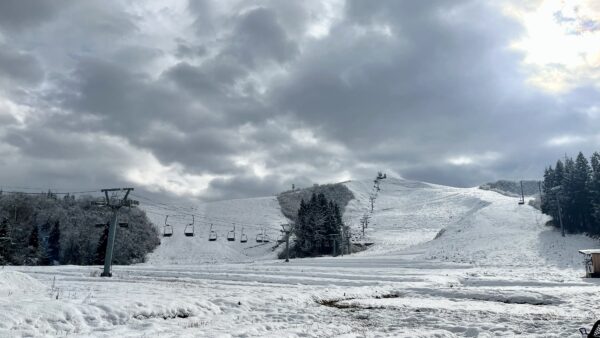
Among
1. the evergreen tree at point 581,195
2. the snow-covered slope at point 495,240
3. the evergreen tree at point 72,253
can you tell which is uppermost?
the evergreen tree at point 581,195

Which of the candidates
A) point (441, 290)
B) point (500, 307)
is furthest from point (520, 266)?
point (500, 307)

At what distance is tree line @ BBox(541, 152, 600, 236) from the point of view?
66.8m

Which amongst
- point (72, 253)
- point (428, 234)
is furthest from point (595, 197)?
point (72, 253)

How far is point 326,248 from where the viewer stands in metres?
102

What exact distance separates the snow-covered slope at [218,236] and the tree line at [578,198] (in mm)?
65555

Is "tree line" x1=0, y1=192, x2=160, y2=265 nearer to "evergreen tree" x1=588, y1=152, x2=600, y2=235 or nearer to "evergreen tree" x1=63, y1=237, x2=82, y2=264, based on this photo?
"evergreen tree" x1=63, y1=237, x2=82, y2=264

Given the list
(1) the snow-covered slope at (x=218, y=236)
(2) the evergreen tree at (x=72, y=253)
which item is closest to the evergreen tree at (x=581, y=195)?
(1) the snow-covered slope at (x=218, y=236)

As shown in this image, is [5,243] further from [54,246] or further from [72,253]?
[72,253]

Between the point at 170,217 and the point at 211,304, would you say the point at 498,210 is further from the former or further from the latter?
the point at 170,217

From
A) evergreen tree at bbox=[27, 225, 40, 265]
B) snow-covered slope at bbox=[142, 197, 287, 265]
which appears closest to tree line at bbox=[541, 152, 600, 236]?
snow-covered slope at bbox=[142, 197, 287, 265]

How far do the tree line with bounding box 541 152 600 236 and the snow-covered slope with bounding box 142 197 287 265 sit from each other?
65.6 meters

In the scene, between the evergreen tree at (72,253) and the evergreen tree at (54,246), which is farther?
the evergreen tree at (72,253)

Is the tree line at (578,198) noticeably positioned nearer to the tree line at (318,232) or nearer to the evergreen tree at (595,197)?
the evergreen tree at (595,197)

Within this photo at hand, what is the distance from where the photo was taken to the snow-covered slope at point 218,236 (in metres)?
115
